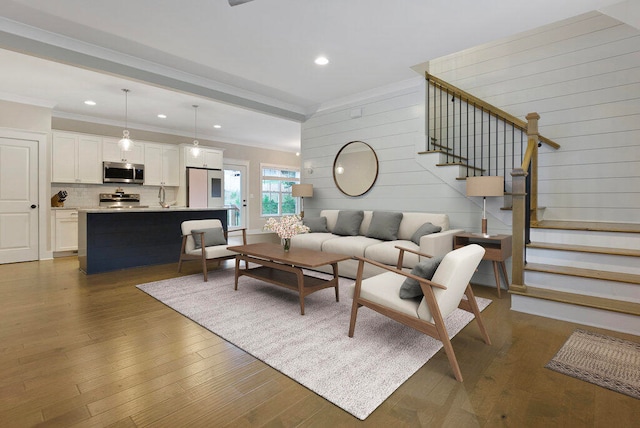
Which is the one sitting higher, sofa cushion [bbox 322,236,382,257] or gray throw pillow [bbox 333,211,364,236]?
gray throw pillow [bbox 333,211,364,236]

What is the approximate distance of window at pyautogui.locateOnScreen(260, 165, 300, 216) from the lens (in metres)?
10.5

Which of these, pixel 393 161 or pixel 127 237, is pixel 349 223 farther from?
pixel 127 237

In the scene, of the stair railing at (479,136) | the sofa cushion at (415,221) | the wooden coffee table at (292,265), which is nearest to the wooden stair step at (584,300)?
the stair railing at (479,136)

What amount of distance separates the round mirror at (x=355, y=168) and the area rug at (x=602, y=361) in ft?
11.3

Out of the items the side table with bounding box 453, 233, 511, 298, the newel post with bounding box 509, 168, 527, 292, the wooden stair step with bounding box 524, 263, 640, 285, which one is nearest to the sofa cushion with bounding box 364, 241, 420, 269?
the side table with bounding box 453, 233, 511, 298

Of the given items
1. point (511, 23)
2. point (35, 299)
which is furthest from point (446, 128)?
point (35, 299)

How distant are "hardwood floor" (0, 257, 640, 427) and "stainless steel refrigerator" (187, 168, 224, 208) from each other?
5.14m

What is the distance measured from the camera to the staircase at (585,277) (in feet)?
8.84

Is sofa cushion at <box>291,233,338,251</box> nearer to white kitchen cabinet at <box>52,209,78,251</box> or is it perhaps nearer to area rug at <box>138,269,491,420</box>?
area rug at <box>138,269,491,420</box>

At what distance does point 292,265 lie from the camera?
11.6ft

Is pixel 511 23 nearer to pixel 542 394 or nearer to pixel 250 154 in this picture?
pixel 542 394

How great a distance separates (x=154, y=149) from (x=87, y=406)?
6.84m

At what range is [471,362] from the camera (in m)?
2.20

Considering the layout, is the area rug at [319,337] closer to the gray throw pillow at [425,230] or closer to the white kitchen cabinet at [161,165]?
the gray throw pillow at [425,230]
